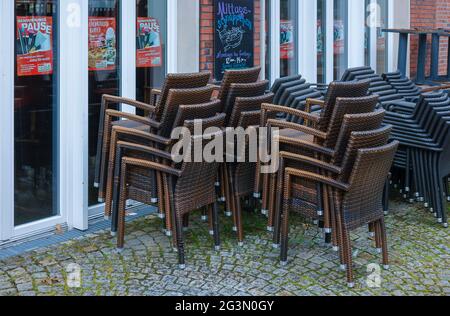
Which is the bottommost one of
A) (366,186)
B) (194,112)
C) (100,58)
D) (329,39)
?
(366,186)

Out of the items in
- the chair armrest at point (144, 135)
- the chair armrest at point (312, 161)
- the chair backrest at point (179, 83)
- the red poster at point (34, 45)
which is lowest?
the chair armrest at point (312, 161)

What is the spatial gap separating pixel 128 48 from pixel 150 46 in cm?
32

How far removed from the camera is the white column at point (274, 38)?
787cm

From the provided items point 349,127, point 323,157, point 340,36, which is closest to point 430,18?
point 340,36

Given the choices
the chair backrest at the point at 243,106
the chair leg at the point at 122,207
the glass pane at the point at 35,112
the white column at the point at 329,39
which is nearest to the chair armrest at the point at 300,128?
the chair backrest at the point at 243,106

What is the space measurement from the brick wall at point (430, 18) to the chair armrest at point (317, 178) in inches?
236

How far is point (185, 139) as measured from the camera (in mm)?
4574

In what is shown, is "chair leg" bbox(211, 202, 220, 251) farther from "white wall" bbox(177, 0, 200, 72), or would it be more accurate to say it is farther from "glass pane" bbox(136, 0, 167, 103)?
"white wall" bbox(177, 0, 200, 72)

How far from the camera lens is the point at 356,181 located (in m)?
4.45

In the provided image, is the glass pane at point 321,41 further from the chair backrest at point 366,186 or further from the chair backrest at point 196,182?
the chair backrest at point 366,186

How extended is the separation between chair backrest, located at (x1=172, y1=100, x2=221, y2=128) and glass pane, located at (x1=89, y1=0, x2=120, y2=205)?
125 centimetres

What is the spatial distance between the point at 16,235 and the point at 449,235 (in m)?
3.50

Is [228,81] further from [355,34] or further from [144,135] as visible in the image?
[355,34]
